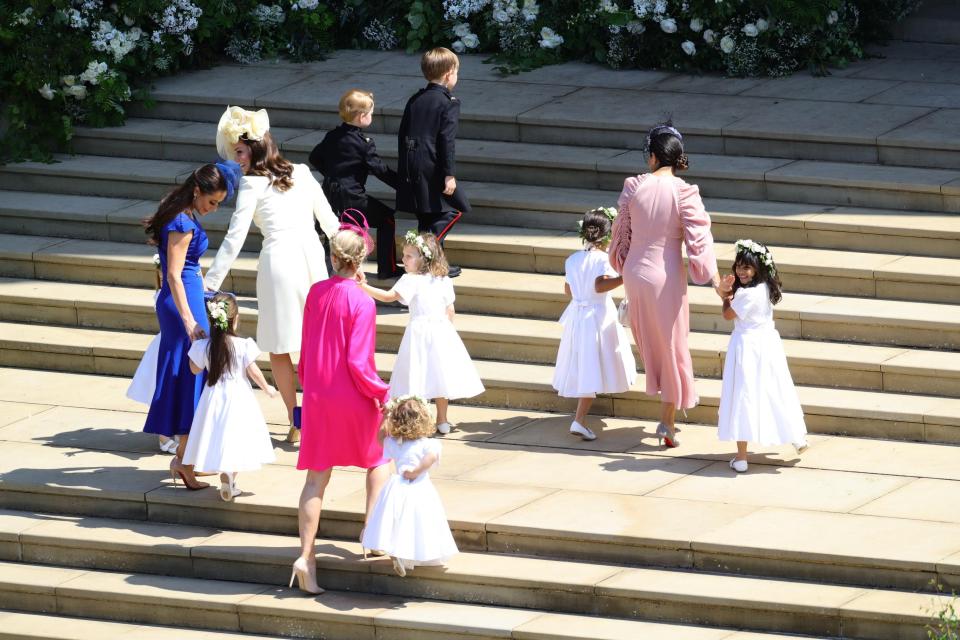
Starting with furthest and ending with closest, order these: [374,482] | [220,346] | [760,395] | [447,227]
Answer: [447,227] → [760,395] → [220,346] → [374,482]

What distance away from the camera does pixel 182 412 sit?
971 centimetres

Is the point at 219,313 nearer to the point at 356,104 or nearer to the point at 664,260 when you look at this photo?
the point at 356,104

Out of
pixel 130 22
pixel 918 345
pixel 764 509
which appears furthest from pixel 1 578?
pixel 130 22

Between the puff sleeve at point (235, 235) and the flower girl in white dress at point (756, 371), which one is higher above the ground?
the puff sleeve at point (235, 235)

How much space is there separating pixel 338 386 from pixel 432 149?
3.24 m

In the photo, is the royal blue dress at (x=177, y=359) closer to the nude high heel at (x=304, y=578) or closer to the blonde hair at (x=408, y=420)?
the nude high heel at (x=304, y=578)

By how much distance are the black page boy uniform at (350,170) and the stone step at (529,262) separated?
0.74 m

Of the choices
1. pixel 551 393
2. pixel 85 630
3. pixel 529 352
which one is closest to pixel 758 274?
pixel 551 393

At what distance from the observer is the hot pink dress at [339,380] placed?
28.1ft

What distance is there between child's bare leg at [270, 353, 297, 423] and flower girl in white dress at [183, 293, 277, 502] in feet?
2.83

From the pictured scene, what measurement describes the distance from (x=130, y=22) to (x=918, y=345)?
7.64 m

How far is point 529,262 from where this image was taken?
12.0 metres

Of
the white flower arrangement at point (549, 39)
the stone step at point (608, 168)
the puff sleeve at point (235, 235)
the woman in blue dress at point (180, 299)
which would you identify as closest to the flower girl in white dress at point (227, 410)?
the woman in blue dress at point (180, 299)

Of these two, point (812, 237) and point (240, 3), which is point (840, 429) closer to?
point (812, 237)
